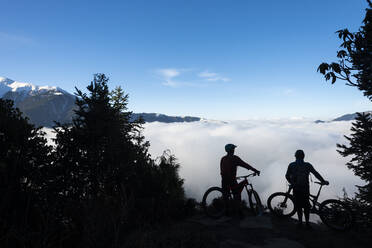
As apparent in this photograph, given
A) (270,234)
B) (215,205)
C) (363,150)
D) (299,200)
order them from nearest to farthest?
(270,234)
(299,200)
(215,205)
(363,150)

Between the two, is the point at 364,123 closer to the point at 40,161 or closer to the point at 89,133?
the point at 89,133

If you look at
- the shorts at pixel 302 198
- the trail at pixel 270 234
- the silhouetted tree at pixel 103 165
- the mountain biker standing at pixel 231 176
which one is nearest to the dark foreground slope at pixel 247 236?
the trail at pixel 270 234

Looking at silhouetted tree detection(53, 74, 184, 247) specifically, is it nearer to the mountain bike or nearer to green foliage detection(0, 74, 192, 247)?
green foliage detection(0, 74, 192, 247)

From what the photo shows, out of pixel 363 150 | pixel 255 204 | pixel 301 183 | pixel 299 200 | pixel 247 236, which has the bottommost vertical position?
pixel 247 236

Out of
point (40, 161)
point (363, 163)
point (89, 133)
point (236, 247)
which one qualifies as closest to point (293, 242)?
point (236, 247)

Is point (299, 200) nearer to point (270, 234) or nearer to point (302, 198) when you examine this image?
point (302, 198)

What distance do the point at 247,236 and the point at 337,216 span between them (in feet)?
9.03

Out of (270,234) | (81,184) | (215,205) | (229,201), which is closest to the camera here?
(270,234)

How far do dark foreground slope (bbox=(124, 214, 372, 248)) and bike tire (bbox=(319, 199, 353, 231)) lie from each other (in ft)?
A: 0.67

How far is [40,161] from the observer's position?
880 cm

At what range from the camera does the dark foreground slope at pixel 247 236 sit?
16.4 ft

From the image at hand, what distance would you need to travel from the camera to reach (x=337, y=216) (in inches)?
250

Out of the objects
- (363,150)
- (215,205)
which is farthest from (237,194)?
(363,150)

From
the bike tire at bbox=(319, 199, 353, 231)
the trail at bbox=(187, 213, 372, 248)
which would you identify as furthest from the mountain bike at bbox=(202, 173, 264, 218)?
the bike tire at bbox=(319, 199, 353, 231)
